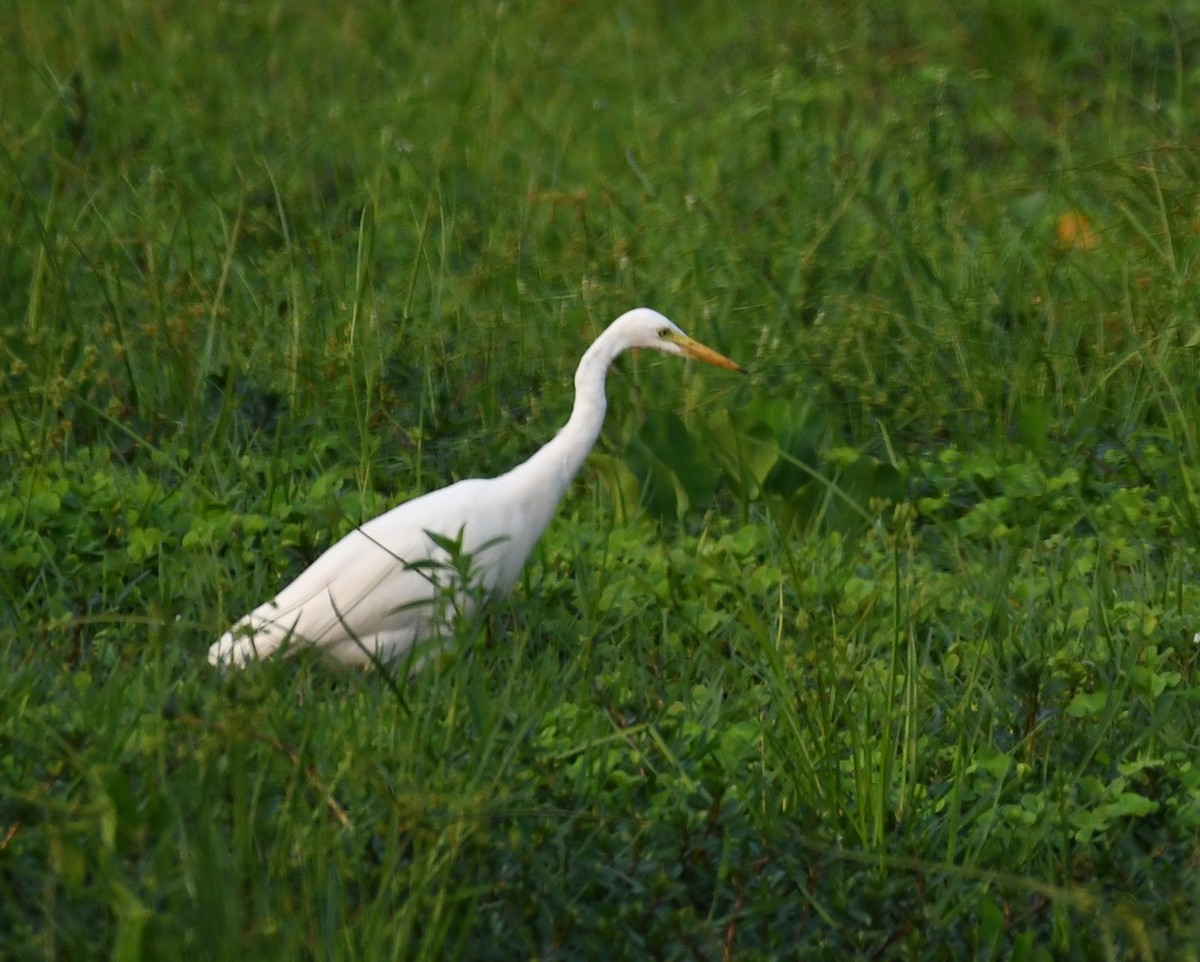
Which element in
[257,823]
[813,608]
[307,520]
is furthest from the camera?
[307,520]

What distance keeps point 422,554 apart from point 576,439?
37 cm

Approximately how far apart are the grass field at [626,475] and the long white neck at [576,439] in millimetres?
202

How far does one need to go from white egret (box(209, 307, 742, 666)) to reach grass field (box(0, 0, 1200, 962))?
0.09 metres

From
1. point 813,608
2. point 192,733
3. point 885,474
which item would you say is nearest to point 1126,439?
point 885,474

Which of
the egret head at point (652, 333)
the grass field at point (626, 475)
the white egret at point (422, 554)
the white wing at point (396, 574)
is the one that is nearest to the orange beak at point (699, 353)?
the egret head at point (652, 333)

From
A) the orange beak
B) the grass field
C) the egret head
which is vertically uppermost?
the egret head

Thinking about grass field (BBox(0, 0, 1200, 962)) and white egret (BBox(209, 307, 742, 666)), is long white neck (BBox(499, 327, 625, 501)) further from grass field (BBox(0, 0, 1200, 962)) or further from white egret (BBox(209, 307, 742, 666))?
grass field (BBox(0, 0, 1200, 962))

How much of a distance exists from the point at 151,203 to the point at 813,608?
2613mm

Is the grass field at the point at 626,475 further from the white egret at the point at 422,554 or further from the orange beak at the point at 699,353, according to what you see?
the orange beak at the point at 699,353

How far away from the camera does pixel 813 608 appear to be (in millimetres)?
3463

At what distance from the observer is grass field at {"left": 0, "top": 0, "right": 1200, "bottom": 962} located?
8.51 ft

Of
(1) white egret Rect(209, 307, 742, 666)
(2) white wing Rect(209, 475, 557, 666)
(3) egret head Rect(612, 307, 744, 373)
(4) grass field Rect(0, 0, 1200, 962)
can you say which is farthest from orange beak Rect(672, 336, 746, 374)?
(2) white wing Rect(209, 475, 557, 666)

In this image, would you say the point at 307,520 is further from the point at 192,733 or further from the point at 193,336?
the point at 192,733

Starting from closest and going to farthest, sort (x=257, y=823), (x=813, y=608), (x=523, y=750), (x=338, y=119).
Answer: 1. (x=257, y=823)
2. (x=523, y=750)
3. (x=813, y=608)
4. (x=338, y=119)
